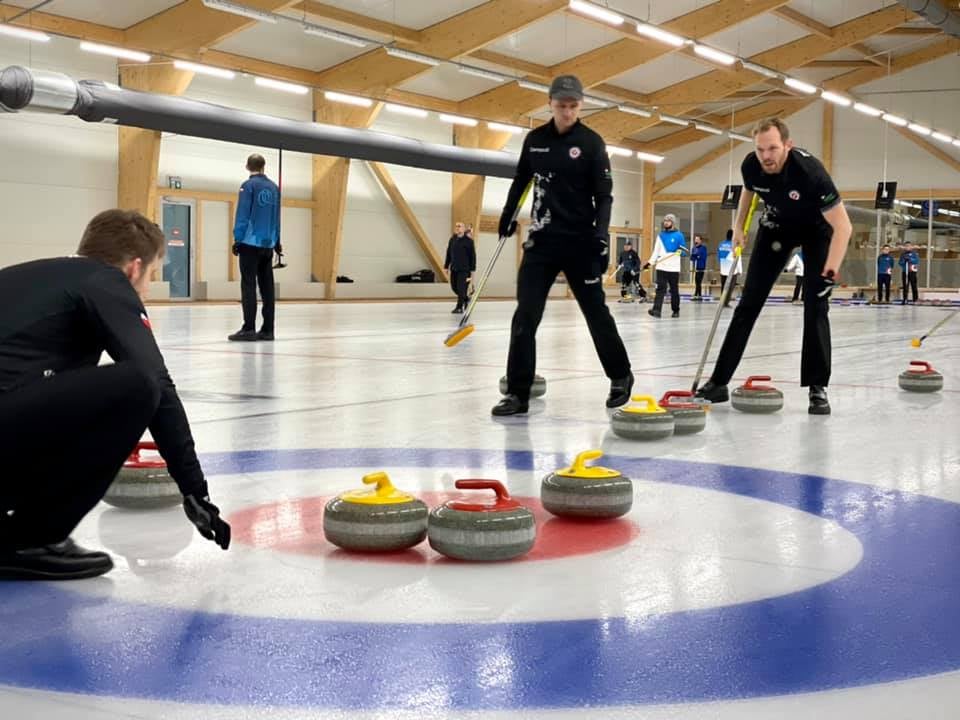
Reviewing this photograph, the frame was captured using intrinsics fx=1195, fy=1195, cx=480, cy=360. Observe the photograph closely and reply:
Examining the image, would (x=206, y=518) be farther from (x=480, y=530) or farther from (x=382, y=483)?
(x=480, y=530)

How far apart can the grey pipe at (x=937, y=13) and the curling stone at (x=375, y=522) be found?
85.6 feet

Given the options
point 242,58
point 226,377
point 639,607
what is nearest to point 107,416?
point 639,607

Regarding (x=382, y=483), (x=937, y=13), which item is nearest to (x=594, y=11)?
(x=937, y=13)

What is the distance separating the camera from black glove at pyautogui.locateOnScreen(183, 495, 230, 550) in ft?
9.56

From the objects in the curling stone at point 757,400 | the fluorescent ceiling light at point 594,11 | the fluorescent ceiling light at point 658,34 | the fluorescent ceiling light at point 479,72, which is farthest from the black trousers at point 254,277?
the fluorescent ceiling light at point 479,72

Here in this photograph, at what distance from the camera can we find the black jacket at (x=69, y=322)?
282cm

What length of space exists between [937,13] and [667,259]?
41.0ft

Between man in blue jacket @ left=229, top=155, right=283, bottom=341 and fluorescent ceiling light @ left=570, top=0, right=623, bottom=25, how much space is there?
396 inches

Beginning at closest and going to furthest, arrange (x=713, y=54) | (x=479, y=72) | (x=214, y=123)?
(x=214, y=123), (x=479, y=72), (x=713, y=54)

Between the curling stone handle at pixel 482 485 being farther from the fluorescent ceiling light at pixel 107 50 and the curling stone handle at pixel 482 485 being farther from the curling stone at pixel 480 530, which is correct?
the fluorescent ceiling light at pixel 107 50

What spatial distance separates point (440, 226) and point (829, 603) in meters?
32.9

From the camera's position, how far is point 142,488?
12.5 feet

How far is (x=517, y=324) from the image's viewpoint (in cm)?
673

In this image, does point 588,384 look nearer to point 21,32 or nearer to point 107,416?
point 107,416
